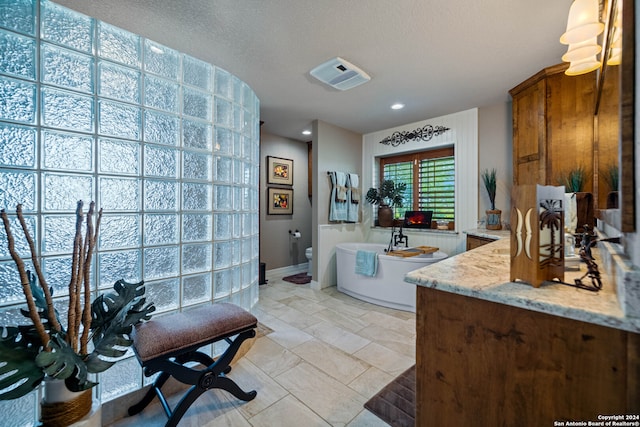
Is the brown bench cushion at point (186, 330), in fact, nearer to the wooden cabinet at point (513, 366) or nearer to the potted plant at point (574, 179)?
the wooden cabinet at point (513, 366)

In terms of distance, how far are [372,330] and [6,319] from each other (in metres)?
2.48

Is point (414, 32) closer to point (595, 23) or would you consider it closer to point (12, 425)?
point (595, 23)

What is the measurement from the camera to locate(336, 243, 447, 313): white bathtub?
A: 2.96 meters

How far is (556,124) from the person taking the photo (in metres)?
2.36

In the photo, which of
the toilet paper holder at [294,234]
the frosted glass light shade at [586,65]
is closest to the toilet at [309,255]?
the toilet paper holder at [294,234]

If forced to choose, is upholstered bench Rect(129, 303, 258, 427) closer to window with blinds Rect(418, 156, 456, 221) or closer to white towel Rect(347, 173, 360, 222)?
white towel Rect(347, 173, 360, 222)

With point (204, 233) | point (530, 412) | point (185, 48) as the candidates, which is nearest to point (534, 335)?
point (530, 412)

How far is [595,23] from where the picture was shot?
1.11 meters

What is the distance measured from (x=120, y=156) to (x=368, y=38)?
6.21 feet

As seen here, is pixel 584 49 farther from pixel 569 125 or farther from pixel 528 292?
pixel 569 125

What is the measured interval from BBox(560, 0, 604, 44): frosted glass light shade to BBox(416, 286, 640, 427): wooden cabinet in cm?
134

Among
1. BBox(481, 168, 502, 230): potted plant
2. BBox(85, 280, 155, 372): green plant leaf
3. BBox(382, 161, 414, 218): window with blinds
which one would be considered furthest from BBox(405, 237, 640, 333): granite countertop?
BBox(382, 161, 414, 218): window with blinds

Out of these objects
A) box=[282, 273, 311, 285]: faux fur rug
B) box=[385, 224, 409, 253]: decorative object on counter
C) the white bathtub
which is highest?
box=[385, 224, 409, 253]: decorative object on counter

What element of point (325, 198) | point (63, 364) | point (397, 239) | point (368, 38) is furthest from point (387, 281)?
point (63, 364)
